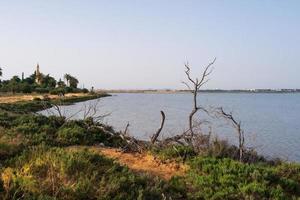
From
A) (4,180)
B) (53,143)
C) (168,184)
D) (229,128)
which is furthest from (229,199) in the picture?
(229,128)

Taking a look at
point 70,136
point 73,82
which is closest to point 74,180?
point 70,136

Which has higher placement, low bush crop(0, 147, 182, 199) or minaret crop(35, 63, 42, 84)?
minaret crop(35, 63, 42, 84)

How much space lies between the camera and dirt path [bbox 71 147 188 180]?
11055 mm

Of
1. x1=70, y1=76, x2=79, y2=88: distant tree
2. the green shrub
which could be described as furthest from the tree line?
the green shrub

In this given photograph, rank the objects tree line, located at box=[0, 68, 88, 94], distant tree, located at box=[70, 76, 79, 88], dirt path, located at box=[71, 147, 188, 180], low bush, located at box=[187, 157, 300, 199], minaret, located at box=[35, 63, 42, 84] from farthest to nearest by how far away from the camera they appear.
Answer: distant tree, located at box=[70, 76, 79, 88]
minaret, located at box=[35, 63, 42, 84]
tree line, located at box=[0, 68, 88, 94]
dirt path, located at box=[71, 147, 188, 180]
low bush, located at box=[187, 157, 300, 199]

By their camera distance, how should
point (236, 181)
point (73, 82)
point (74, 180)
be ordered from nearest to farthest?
point (74, 180) < point (236, 181) < point (73, 82)

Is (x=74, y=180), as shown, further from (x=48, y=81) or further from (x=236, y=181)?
(x=48, y=81)

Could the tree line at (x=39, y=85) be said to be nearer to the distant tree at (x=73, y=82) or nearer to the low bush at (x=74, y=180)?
the distant tree at (x=73, y=82)

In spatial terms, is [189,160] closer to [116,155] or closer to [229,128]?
[116,155]

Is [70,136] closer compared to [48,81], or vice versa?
[70,136]

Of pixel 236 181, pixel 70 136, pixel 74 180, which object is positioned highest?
pixel 70 136

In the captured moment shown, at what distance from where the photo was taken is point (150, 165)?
11836mm

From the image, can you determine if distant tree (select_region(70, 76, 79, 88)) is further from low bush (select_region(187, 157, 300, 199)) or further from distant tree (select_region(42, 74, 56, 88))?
low bush (select_region(187, 157, 300, 199))

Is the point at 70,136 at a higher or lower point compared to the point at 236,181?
higher
